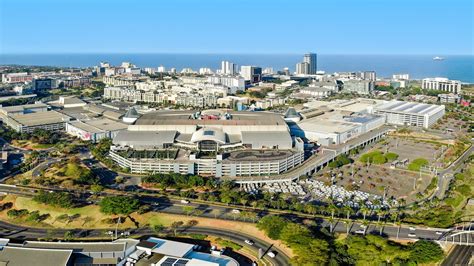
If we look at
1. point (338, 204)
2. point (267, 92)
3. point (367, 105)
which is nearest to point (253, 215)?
point (338, 204)

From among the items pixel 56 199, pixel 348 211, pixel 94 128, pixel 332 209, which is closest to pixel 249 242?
pixel 332 209

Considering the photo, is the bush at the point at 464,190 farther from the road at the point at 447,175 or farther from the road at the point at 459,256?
the road at the point at 459,256

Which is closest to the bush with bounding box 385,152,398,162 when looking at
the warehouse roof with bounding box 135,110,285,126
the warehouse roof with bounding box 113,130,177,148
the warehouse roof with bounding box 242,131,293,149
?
the warehouse roof with bounding box 242,131,293,149

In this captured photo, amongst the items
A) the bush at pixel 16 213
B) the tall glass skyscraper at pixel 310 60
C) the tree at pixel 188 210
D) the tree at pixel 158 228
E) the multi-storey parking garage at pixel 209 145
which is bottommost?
the tree at pixel 158 228

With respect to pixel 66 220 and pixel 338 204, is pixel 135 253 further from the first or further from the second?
pixel 338 204

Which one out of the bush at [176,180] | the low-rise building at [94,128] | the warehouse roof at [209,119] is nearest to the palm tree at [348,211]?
the bush at [176,180]

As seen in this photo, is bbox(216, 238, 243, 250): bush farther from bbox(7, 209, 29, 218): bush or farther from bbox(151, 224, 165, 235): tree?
bbox(7, 209, 29, 218): bush
